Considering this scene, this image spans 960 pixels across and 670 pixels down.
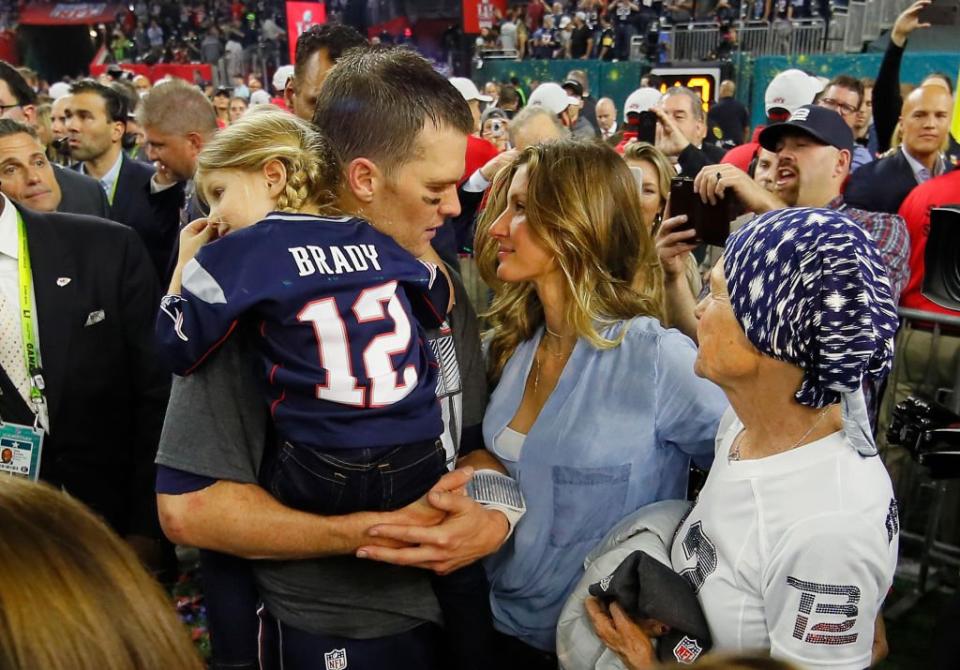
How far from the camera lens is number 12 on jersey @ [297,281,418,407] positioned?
1421mm

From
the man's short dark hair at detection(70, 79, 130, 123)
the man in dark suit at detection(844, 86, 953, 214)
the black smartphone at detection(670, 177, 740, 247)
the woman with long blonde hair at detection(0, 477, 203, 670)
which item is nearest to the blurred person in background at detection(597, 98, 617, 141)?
the man in dark suit at detection(844, 86, 953, 214)

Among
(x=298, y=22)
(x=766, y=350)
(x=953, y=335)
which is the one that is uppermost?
(x=298, y=22)

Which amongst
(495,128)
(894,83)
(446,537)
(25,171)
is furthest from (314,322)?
(495,128)

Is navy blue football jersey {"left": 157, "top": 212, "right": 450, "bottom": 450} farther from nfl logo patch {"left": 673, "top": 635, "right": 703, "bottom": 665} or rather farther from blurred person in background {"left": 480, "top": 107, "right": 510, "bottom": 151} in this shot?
blurred person in background {"left": 480, "top": 107, "right": 510, "bottom": 151}

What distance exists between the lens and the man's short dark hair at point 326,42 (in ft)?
9.43

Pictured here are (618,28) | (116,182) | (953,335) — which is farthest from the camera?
(618,28)

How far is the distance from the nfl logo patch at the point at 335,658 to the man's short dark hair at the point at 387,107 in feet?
3.19

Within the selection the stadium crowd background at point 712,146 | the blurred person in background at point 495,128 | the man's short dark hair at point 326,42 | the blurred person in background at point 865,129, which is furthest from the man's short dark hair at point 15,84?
the blurred person in background at point 865,129

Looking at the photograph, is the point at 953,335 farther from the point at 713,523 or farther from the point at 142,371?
the point at 142,371

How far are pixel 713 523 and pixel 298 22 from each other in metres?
11.4

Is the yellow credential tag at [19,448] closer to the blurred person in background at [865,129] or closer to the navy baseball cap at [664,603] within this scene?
the navy baseball cap at [664,603]

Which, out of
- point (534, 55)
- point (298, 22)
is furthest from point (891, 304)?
point (534, 55)

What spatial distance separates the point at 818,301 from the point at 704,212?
3.95ft

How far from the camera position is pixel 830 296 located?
1.23 m
